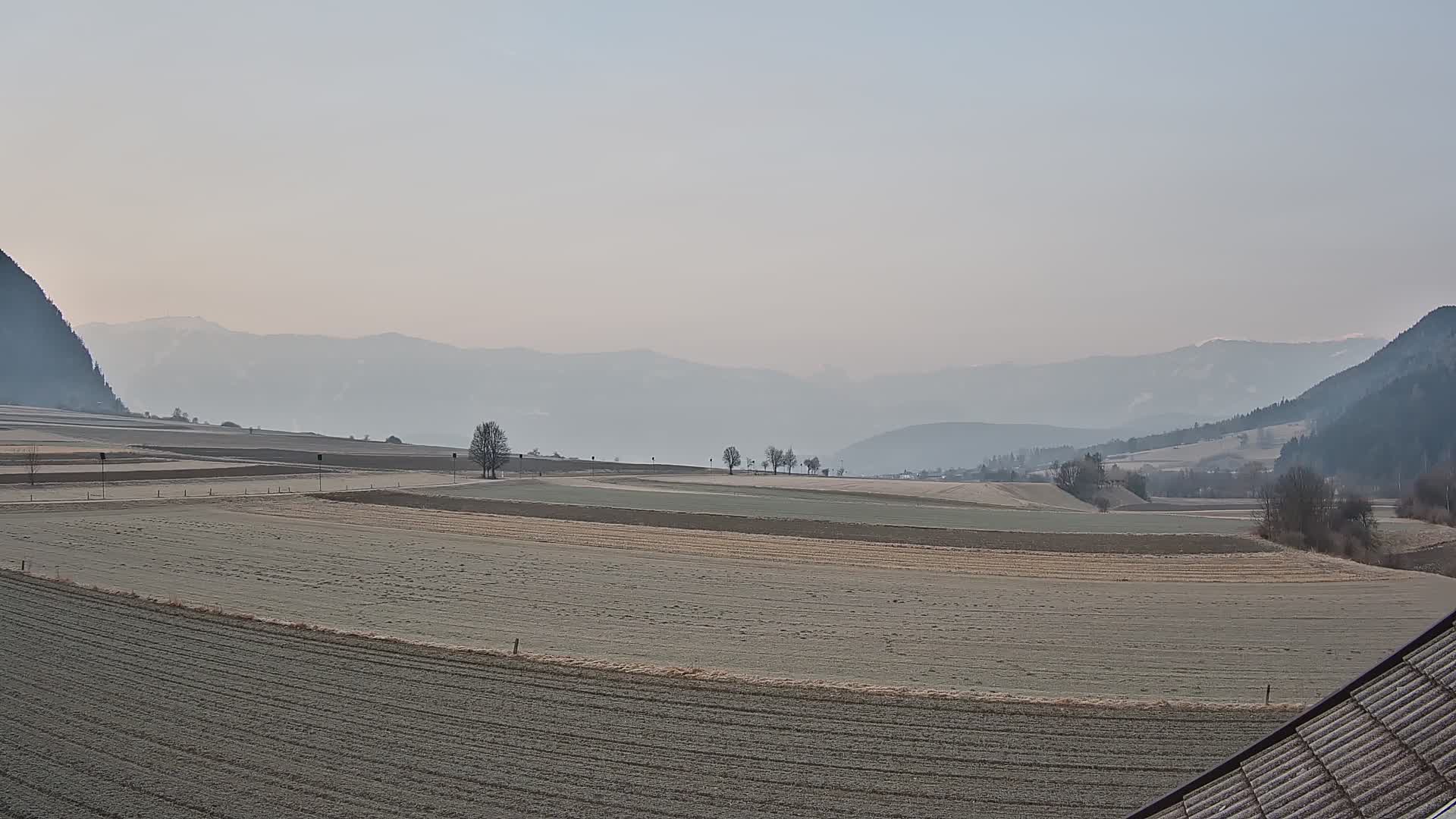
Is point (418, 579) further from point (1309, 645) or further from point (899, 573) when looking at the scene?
point (1309, 645)

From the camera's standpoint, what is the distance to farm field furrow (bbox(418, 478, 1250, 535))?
63.6 meters

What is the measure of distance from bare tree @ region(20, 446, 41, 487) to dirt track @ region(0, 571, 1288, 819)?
56974 millimetres

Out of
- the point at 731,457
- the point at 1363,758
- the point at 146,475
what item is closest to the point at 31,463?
the point at 146,475

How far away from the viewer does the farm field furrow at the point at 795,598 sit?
23297mm

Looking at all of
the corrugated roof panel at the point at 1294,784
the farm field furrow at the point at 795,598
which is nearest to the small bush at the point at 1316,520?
the farm field furrow at the point at 795,598

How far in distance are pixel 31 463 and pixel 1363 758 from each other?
87651 mm

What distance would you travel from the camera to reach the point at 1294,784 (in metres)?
8.75

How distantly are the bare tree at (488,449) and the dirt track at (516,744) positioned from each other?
8196 cm

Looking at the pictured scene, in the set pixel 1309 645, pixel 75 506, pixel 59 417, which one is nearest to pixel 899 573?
pixel 1309 645

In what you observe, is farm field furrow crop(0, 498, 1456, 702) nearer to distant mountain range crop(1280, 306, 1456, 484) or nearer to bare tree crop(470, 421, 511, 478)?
bare tree crop(470, 421, 511, 478)

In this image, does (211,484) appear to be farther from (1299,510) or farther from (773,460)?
(773,460)

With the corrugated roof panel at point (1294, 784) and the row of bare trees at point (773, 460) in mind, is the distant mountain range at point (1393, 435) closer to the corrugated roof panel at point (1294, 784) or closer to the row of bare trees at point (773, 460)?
the row of bare trees at point (773, 460)

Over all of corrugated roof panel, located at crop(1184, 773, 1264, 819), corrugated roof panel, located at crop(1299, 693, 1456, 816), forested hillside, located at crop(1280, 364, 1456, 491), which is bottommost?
corrugated roof panel, located at crop(1184, 773, 1264, 819)

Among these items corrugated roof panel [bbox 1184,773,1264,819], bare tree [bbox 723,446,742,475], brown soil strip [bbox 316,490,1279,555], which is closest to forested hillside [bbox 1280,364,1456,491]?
bare tree [bbox 723,446,742,475]
